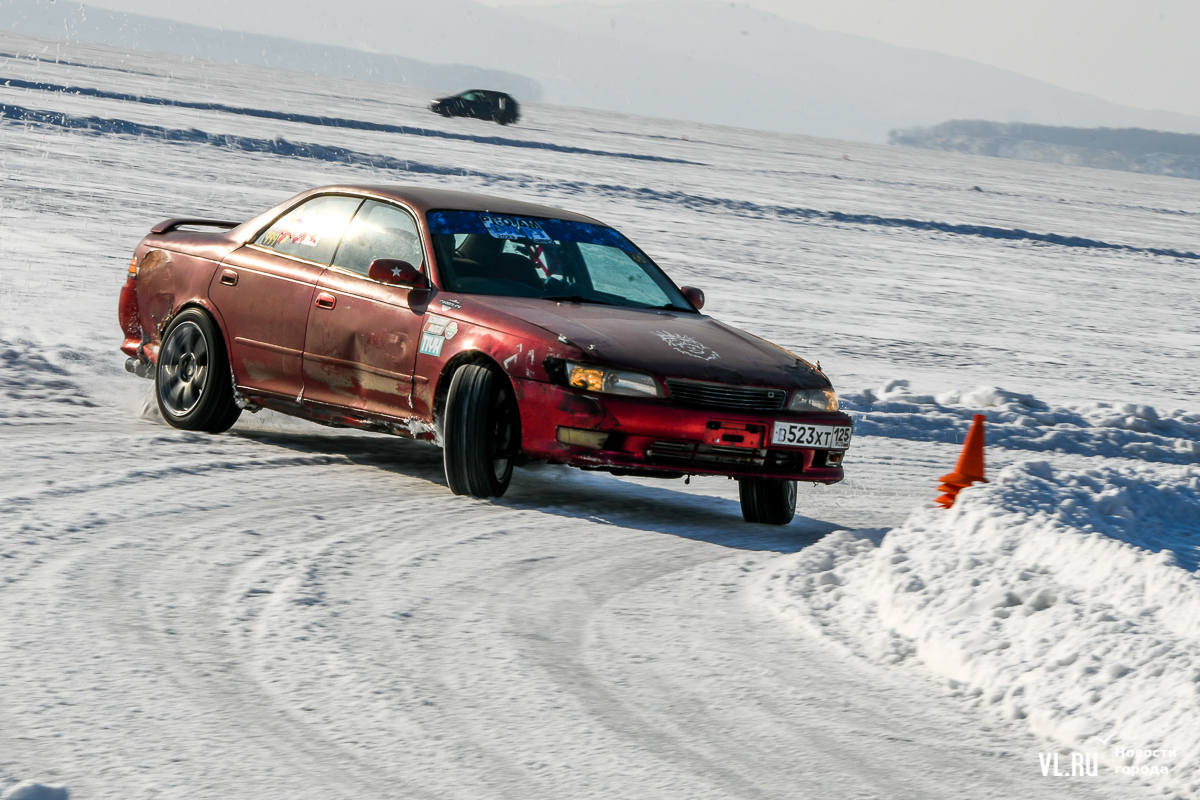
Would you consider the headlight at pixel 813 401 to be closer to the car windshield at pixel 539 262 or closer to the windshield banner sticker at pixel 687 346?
the windshield banner sticker at pixel 687 346

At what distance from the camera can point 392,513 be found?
595cm

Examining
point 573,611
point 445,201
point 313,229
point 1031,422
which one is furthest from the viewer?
point 1031,422

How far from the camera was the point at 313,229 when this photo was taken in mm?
7297

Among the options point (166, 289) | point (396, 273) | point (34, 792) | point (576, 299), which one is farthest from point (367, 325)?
point (34, 792)

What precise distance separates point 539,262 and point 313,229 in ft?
4.02

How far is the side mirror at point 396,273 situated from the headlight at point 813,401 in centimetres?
182

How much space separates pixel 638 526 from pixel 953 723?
2593 mm

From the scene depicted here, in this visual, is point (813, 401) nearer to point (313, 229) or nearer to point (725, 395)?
point (725, 395)

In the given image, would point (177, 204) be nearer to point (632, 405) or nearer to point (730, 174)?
point (632, 405)

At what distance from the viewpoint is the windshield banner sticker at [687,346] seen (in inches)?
246

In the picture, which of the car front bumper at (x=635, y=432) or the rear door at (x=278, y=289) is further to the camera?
the rear door at (x=278, y=289)

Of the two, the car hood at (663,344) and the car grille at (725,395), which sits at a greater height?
the car hood at (663,344)

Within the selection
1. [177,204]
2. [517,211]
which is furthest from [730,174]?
[517,211]

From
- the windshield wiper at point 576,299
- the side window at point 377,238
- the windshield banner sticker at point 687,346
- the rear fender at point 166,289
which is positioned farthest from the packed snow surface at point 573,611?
the side window at point 377,238
